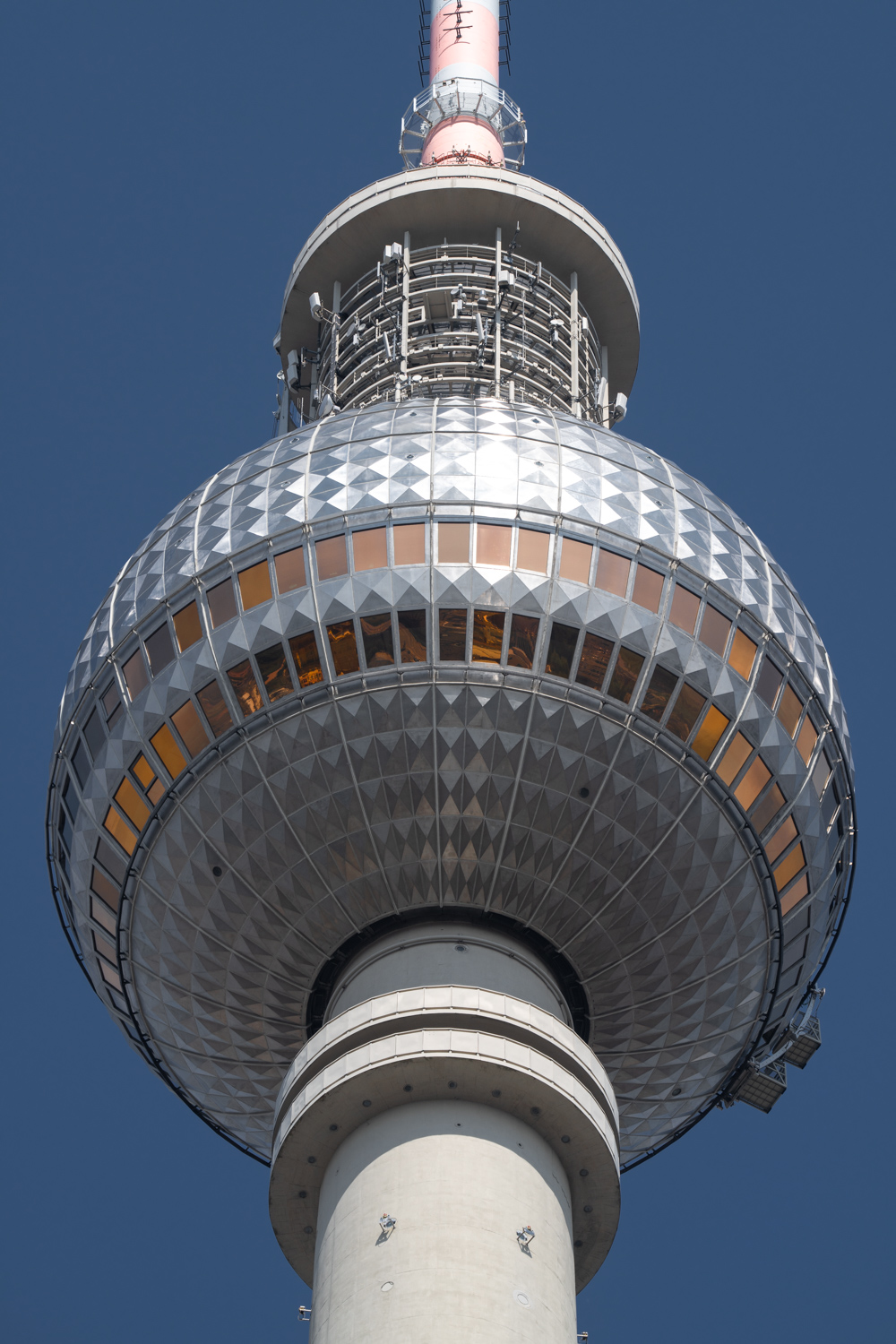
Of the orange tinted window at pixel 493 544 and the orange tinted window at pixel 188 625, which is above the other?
the orange tinted window at pixel 493 544

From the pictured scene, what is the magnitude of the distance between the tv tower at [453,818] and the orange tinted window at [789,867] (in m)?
0.10

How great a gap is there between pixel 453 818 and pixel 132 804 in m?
6.90

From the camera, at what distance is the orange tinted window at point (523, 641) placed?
37.8m

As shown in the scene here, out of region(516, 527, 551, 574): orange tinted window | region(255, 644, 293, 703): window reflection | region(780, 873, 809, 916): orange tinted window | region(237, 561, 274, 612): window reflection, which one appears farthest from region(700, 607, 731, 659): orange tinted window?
region(237, 561, 274, 612): window reflection

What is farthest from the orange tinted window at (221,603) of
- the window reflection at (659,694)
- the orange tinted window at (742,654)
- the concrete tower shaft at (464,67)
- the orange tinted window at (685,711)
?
the concrete tower shaft at (464,67)

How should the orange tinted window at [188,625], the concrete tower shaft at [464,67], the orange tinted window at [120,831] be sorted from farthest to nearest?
the concrete tower shaft at [464,67]
the orange tinted window at [120,831]
the orange tinted window at [188,625]

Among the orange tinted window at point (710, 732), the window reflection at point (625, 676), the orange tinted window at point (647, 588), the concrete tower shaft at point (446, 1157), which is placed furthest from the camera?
the orange tinted window at point (647, 588)

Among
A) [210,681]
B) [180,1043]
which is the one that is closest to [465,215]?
[210,681]

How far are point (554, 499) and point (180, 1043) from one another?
49.1 feet

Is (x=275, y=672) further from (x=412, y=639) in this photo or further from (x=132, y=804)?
(x=132, y=804)

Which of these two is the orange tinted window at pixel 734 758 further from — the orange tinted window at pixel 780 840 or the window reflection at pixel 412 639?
the window reflection at pixel 412 639

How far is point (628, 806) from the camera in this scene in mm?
38219

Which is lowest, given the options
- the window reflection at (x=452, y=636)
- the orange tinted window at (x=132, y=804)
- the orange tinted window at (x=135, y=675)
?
the orange tinted window at (x=132, y=804)

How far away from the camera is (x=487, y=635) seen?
37906 mm
